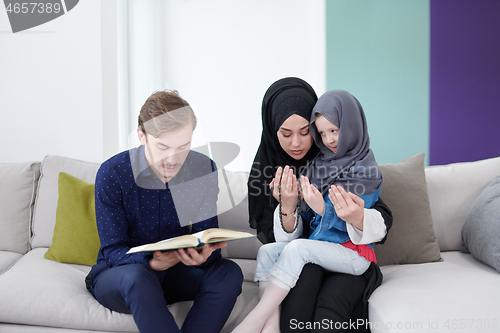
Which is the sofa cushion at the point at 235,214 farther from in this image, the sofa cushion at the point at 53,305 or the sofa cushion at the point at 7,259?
the sofa cushion at the point at 7,259

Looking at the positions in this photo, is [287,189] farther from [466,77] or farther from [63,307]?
[466,77]

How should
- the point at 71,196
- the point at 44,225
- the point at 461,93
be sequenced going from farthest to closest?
the point at 461,93 → the point at 44,225 → the point at 71,196

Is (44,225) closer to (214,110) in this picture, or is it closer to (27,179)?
(27,179)

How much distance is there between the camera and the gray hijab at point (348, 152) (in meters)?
1.29

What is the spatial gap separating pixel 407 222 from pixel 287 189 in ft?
2.04

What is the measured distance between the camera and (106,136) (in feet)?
7.89

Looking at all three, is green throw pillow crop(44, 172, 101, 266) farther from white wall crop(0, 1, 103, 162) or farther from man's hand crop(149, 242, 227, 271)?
white wall crop(0, 1, 103, 162)

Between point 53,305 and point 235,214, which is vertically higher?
point 235,214

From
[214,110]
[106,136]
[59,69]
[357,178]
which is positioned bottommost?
[357,178]

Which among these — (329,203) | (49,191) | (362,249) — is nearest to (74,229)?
(49,191)

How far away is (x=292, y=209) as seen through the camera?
53.5 inches

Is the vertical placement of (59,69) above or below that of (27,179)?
above

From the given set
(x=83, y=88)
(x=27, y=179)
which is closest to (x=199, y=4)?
(x=83, y=88)

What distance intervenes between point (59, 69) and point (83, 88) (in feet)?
0.66
